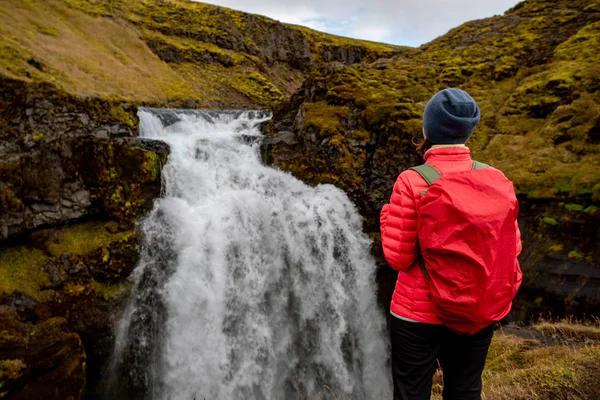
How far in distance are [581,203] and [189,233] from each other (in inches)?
525

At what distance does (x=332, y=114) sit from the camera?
16.2 m

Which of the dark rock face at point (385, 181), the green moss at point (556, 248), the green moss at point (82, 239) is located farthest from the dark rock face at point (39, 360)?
the green moss at point (556, 248)

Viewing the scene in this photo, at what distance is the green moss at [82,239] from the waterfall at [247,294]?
1019 millimetres

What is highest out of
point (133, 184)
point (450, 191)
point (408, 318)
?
point (450, 191)

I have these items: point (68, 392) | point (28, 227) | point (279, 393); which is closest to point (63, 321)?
point (68, 392)

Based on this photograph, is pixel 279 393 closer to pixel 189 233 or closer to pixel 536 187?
pixel 189 233

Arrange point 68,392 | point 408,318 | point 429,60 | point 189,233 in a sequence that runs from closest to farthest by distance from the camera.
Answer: point 408,318, point 68,392, point 189,233, point 429,60

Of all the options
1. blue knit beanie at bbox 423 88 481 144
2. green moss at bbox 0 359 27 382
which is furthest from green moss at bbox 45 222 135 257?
blue knit beanie at bbox 423 88 481 144

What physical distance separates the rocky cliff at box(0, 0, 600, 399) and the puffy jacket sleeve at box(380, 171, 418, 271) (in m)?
9.41

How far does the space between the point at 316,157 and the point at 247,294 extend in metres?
6.90

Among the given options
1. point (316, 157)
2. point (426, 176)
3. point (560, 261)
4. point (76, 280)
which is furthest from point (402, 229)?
point (316, 157)

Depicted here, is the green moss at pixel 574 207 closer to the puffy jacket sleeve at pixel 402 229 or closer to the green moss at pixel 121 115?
the puffy jacket sleeve at pixel 402 229

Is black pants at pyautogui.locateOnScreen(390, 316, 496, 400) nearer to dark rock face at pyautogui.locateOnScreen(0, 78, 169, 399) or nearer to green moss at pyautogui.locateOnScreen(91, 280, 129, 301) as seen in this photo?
dark rock face at pyautogui.locateOnScreen(0, 78, 169, 399)

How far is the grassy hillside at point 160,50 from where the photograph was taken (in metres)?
27.2
